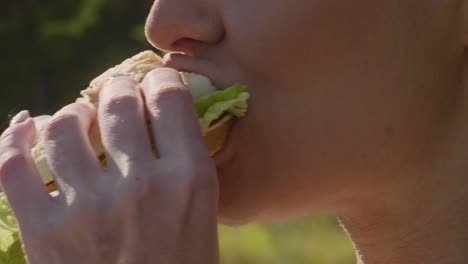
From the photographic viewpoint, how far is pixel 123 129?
187cm

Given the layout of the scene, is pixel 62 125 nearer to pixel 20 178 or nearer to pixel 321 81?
pixel 20 178

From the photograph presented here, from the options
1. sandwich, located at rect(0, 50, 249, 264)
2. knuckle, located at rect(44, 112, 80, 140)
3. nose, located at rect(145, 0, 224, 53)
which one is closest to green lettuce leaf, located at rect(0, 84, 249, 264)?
sandwich, located at rect(0, 50, 249, 264)

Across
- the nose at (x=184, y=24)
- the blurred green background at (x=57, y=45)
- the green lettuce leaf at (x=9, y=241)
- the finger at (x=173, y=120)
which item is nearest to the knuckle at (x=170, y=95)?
the finger at (x=173, y=120)

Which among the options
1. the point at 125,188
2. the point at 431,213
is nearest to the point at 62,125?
the point at 125,188

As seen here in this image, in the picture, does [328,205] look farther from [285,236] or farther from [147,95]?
[285,236]

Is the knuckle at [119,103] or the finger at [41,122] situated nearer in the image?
the knuckle at [119,103]

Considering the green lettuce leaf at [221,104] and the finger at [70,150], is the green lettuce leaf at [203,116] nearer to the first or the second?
the green lettuce leaf at [221,104]

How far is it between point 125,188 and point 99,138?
0.58ft

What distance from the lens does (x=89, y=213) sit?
6.01 feet

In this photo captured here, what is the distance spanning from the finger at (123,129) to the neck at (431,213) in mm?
436

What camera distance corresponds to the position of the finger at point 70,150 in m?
1.86

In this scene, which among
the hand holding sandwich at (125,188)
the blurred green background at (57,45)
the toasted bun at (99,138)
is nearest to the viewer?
the hand holding sandwich at (125,188)

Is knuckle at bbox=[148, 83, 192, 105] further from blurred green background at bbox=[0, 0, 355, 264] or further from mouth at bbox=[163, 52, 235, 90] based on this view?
blurred green background at bbox=[0, 0, 355, 264]

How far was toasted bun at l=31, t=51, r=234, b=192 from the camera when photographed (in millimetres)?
1959
